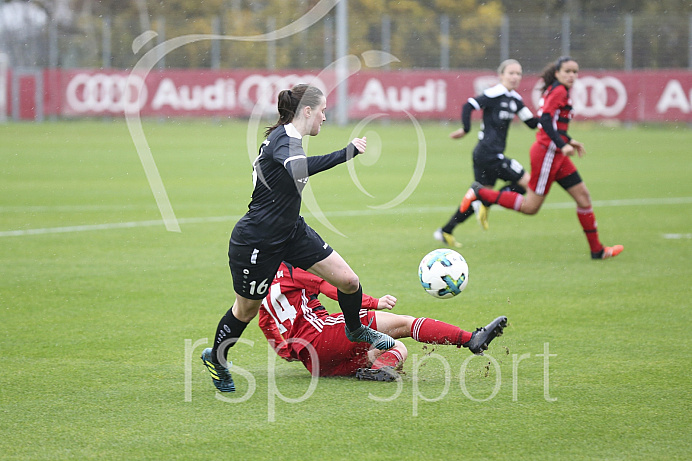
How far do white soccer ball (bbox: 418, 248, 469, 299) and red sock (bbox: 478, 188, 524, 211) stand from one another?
4.73m

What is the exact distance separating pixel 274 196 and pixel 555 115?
592cm

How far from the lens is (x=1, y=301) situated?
817cm

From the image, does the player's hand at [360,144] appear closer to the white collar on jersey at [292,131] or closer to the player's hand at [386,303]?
the white collar on jersey at [292,131]

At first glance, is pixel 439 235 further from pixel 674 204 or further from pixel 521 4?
pixel 521 4

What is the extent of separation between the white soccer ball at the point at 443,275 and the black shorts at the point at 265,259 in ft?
3.29

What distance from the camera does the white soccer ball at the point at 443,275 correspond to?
630 centimetres

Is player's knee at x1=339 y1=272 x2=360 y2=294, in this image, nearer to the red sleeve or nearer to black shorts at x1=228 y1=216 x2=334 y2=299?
black shorts at x1=228 y1=216 x2=334 y2=299

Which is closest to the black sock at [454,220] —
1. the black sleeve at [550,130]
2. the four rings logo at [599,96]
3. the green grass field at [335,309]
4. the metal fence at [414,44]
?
the green grass field at [335,309]

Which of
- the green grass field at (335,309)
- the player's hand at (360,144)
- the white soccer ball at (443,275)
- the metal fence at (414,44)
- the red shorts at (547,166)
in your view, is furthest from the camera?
the metal fence at (414,44)

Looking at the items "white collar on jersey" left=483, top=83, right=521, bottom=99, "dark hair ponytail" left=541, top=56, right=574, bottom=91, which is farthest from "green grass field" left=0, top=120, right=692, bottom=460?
"dark hair ponytail" left=541, top=56, right=574, bottom=91

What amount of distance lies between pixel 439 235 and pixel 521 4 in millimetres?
37557

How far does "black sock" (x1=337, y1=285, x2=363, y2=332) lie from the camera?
5609mm

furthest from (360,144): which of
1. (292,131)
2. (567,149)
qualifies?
(567,149)

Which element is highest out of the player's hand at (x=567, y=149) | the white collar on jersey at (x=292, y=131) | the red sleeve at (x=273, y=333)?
the white collar on jersey at (x=292, y=131)
